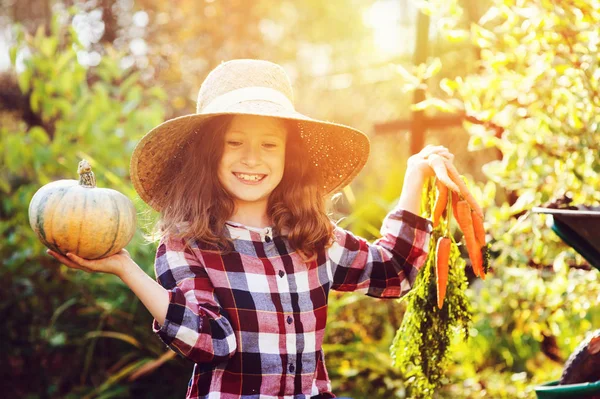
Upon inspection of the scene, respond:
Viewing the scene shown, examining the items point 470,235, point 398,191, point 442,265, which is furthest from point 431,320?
point 398,191

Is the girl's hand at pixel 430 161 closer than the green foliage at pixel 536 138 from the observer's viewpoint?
Yes

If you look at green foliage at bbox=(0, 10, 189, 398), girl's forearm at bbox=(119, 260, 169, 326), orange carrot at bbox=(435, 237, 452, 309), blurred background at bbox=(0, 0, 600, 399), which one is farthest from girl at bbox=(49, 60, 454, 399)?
green foliage at bbox=(0, 10, 189, 398)

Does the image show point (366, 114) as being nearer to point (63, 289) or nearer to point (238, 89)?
Result: point (63, 289)

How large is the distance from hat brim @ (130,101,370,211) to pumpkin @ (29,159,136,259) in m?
0.34

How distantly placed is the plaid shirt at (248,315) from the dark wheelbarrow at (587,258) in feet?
2.26

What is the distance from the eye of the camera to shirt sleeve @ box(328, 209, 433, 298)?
2432mm

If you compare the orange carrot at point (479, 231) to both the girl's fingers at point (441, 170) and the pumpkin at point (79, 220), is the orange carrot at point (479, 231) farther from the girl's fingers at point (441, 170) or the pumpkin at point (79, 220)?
the pumpkin at point (79, 220)

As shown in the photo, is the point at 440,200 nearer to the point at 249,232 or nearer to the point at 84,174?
the point at 249,232

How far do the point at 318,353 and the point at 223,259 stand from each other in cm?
43

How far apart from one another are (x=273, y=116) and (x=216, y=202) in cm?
33

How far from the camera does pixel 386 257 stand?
2459mm

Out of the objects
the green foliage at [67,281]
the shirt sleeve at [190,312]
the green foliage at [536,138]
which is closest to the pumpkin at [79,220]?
the shirt sleeve at [190,312]

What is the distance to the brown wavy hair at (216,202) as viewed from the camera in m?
2.21

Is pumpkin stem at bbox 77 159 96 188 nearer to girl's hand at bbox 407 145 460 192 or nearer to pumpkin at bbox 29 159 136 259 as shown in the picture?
pumpkin at bbox 29 159 136 259
